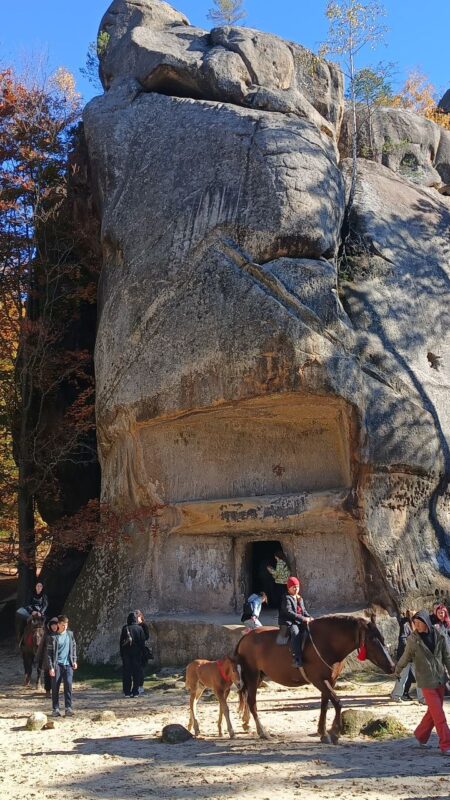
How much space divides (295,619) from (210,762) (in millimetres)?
1958

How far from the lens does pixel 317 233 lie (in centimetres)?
1540

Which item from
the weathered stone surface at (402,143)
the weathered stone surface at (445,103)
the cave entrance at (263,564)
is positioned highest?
the weathered stone surface at (445,103)

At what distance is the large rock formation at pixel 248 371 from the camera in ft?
48.5

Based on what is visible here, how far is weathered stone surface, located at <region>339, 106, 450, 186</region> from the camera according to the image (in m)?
21.5

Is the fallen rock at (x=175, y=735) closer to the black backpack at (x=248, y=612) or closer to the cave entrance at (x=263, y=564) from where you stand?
the black backpack at (x=248, y=612)

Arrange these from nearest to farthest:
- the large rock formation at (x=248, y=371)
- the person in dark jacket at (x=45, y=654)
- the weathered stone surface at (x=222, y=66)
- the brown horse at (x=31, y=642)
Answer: the person in dark jacket at (x=45, y=654), the brown horse at (x=31, y=642), the large rock formation at (x=248, y=371), the weathered stone surface at (x=222, y=66)

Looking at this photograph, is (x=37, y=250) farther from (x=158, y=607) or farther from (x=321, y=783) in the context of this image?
(x=321, y=783)

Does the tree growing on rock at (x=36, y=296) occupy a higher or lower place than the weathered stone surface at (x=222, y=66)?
lower

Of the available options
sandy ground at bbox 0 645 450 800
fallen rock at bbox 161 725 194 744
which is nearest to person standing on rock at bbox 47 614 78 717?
sandy ground at bbox 0 645 450 800

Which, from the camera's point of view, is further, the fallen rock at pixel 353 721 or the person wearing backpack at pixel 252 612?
the person wearing backpack at pixel 252 612

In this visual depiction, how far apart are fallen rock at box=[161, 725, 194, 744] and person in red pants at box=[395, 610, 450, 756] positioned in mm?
2567

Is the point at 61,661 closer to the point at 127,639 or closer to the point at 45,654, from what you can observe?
the point at 127,639

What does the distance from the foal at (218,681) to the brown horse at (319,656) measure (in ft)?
0.79

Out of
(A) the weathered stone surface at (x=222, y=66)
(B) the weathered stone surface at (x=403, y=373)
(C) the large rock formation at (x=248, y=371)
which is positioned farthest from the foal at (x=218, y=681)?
(A) the weathered stone surface at (x=222, y=66)
